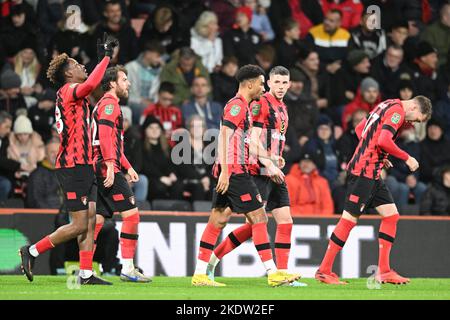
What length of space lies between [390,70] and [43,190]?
22.8ft

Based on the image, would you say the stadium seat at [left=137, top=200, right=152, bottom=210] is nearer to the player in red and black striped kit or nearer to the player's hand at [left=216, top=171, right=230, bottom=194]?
the player in red and black striped kit

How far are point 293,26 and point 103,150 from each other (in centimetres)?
798

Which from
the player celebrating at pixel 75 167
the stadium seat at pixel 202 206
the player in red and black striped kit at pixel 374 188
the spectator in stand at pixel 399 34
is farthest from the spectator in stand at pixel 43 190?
the spectator in stand at pixel 399 34

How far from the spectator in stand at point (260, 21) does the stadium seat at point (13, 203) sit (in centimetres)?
579

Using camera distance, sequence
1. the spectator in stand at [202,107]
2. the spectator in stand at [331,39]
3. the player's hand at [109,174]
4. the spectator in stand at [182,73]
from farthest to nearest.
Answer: the spectator in stand at [331,39] < the spectator in stand at [182,73] < the spectator in stand at [202,107] < the player's hand at [109,174]

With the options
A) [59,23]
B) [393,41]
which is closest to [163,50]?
[59,23]

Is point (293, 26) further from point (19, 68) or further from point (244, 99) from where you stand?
point (244, 99)

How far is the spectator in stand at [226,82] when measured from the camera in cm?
1784

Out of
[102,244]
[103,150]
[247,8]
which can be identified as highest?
[247,8]

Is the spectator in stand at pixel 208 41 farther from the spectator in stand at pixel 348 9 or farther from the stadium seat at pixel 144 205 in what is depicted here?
the stadium seat at pixel 144 205

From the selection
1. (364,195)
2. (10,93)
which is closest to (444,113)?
(364,195)

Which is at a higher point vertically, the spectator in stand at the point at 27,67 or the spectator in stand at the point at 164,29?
the spectator in stand at the point at 164,29

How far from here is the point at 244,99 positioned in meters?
11.4

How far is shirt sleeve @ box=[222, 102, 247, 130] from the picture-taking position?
36.7ft
